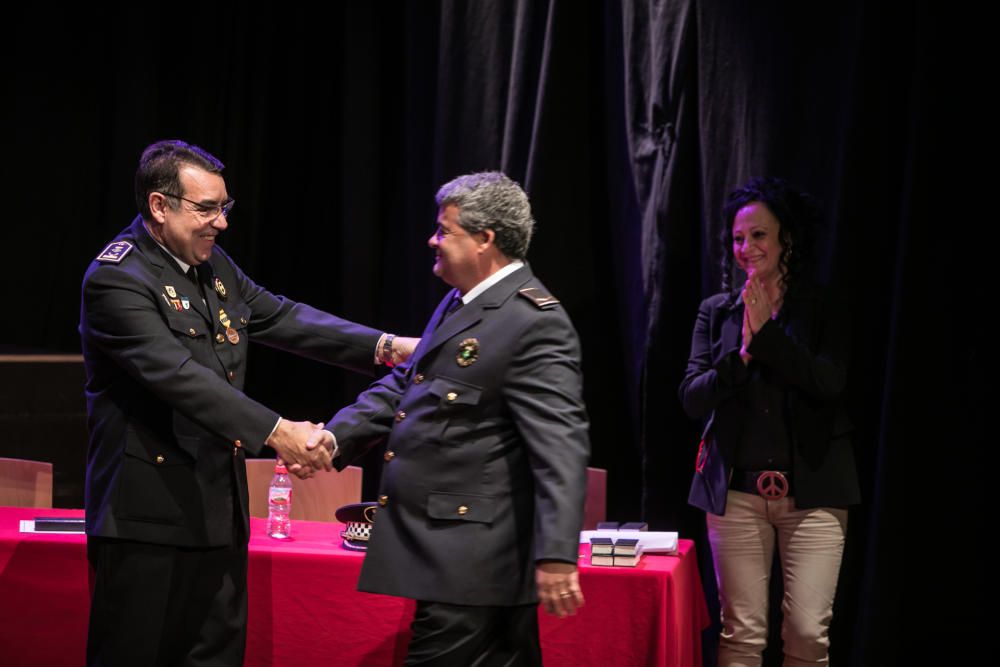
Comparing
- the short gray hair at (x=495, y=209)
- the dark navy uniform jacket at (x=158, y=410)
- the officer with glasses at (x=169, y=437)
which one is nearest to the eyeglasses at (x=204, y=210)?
the officer with glasses at (x=169, y=437)

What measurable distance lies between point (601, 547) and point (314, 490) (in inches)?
56.8

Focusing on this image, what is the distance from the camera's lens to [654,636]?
322cm

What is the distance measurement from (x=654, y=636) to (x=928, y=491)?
1.30 m

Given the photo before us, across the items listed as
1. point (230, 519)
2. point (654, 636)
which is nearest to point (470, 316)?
point (230, 519)

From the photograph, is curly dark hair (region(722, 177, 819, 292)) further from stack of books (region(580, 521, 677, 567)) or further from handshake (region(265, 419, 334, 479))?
handshake (region(265, 419, 334, 479))

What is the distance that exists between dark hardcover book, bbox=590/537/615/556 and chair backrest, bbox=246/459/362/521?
131 centimetres

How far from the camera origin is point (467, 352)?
268cm

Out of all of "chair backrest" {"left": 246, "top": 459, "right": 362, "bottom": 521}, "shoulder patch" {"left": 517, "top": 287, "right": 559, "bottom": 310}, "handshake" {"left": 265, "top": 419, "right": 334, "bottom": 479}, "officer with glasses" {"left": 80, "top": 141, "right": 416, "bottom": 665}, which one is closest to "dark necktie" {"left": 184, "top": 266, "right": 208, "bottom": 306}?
"officer with glasses" {"left": 80, "top": 141, "right": 416, "bottom": 665}

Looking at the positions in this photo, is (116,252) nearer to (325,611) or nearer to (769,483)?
(325,611)

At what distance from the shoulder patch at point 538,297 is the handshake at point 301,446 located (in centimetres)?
71

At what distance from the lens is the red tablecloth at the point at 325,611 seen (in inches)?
128

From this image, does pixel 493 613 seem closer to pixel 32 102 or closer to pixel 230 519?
pixel 230 519

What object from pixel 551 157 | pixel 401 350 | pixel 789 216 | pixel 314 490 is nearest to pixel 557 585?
pixel 401 350

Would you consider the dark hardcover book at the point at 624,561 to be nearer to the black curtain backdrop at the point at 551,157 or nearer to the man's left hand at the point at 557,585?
the man's left hand at the point at 557,585
